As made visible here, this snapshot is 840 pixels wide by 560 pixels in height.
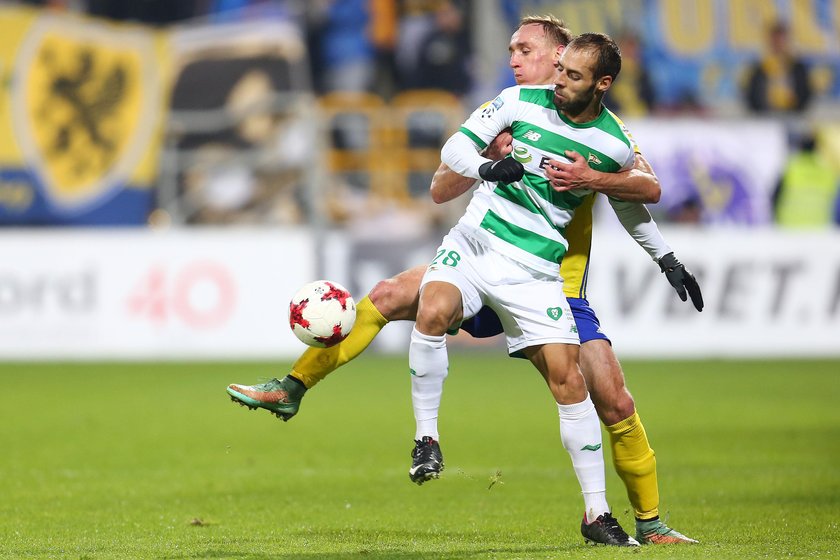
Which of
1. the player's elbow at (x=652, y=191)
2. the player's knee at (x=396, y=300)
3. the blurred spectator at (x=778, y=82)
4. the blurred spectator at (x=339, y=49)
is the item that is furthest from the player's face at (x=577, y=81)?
the blurred spectator at (x=778, y=82)

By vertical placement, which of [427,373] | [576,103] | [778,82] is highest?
[576,103]

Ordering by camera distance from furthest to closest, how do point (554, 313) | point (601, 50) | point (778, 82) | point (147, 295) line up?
point (778, 82), point (147, 295), point (554, 313), point (601, 50)

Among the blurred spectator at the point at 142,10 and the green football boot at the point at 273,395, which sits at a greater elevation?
the blurred spectator at the point at 142,10

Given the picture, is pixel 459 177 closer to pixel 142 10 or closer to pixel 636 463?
pixel 636 463

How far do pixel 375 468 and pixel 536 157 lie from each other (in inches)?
155

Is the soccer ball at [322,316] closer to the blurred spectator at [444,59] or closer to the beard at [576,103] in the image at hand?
the beard at [576,103]

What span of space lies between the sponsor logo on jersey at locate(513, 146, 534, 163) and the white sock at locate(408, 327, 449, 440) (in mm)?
849

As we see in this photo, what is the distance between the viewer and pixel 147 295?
17125mm

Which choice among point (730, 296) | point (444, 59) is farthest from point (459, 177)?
point (444, 59)

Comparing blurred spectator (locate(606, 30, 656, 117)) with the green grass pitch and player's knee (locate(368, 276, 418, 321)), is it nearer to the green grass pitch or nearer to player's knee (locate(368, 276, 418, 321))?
the green grass pitch

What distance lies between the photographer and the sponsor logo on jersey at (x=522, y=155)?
20.6 ft

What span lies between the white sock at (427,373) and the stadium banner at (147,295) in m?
10.7

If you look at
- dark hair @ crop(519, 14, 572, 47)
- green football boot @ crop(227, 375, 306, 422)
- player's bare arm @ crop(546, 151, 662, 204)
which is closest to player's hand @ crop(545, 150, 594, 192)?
player's bare arm @ crop(546, 151, 662, 204)

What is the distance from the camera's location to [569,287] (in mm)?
6621
